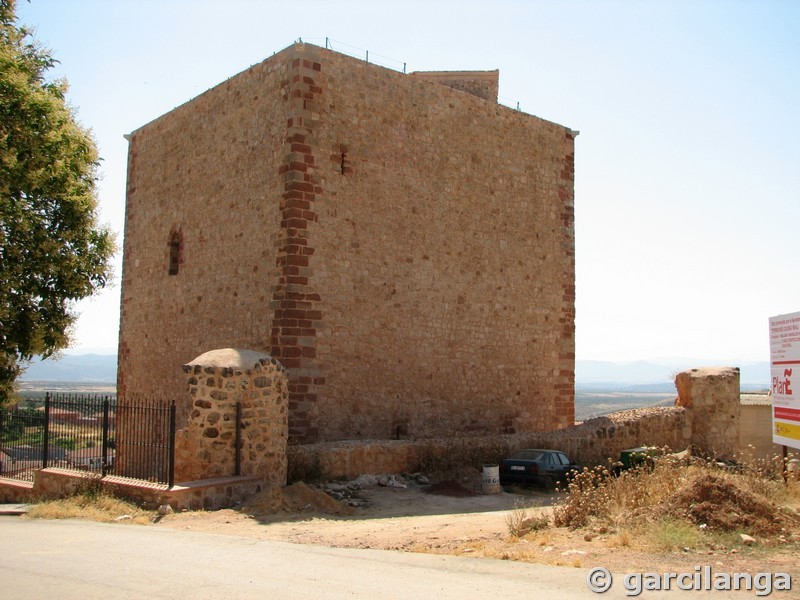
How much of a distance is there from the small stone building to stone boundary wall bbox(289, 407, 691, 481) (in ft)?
4.71

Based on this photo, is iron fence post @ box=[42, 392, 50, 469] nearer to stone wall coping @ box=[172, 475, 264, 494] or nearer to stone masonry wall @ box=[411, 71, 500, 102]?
stone wall coping @ box=[172, 475, 264, 494]

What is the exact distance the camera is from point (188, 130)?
17.7m

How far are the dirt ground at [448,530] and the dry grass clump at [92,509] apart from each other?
65 centimetres

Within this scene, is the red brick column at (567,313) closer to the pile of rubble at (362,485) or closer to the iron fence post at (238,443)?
the pile of rubble at (362,485)

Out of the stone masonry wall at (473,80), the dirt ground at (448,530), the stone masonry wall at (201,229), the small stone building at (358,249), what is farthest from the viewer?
the stone masonry wall at (473,80)

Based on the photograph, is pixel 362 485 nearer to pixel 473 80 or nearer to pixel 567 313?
pixel 567 313

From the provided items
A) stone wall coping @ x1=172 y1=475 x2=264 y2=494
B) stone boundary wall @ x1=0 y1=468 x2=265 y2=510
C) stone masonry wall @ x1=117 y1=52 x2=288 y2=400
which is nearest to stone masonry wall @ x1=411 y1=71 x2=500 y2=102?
stone masonry wall @ x1=117 y1=52 x2=288 y2=400

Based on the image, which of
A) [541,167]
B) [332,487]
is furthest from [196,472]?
[541,167]

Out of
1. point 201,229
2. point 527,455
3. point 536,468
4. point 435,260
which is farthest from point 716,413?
point 201,229

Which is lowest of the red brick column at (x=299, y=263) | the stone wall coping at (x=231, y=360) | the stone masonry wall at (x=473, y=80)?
the stone wall coping at (x=231, y=360)

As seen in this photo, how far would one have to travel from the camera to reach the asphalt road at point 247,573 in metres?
6.38

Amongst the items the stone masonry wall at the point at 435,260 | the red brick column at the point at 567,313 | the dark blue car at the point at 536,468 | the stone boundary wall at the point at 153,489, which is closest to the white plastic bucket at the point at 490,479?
the dark blue car at the point at 536,468

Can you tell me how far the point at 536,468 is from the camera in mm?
14156

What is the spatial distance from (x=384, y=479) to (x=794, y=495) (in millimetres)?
6277
